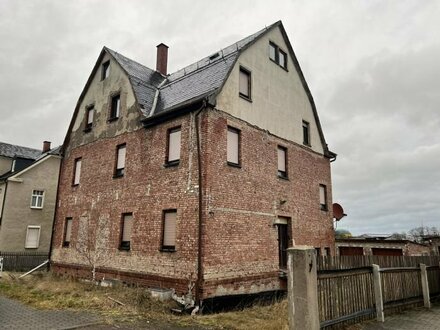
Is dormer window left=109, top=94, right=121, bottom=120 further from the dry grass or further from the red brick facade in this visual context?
the dry grass

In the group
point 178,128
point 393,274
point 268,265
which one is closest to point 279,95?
point 178,128

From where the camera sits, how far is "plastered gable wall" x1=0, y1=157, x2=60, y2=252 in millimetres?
23672

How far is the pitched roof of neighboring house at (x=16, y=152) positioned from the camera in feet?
93.9

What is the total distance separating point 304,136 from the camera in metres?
18.4

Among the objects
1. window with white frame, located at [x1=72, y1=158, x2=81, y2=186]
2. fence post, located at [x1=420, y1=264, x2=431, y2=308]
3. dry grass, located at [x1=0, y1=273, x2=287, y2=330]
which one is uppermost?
window with white frame, located at [x1=72, y1=158, x2=81, y2=186]

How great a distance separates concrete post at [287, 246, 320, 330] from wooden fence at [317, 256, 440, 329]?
2.13ft

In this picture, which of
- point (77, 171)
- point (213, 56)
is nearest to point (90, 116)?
point (77, 171)

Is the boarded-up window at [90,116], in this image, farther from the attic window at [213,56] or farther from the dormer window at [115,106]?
the attic window at [213,56]

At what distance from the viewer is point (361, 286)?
353 inches

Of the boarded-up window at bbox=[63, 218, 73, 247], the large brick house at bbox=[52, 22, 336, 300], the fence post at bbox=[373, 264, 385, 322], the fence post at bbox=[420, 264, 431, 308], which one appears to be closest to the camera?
the fence post at bbox=[373, 264, 385, 322]

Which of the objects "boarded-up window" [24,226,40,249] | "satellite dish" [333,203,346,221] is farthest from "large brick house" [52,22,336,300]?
"boarded-up window" [24,226,40,249]

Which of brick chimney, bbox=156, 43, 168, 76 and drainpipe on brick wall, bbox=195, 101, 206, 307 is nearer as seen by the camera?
drainpipe on brick wall, bbox=195, 101, 206, 307

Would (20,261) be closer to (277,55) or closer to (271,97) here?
(271,97)

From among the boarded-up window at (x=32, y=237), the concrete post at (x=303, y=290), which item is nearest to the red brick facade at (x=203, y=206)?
the concrete post at (x=303, y=290)
